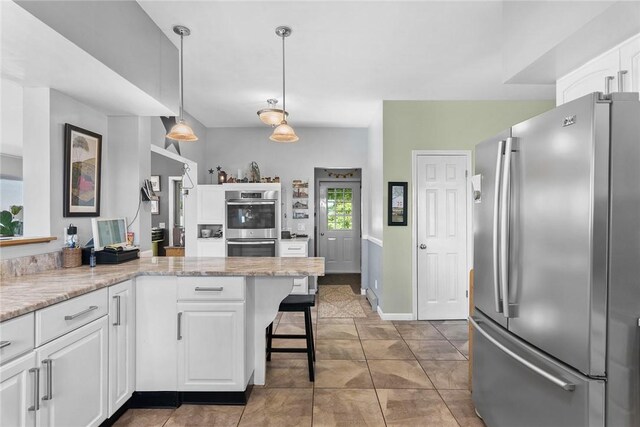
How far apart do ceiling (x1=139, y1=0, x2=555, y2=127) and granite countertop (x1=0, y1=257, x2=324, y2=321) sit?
1.78 metres

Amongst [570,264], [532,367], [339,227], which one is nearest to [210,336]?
[532,367]

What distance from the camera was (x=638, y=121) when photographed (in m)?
1.19

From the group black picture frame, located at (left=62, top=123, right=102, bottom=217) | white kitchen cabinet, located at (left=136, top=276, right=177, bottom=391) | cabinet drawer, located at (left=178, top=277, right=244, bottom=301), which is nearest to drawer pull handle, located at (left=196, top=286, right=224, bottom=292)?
cabinet drawer, located at (left=178, top=277, right=244, bottom=301)

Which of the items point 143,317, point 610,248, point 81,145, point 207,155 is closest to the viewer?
point 610,248

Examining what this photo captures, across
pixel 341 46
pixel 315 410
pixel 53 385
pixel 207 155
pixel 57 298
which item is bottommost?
pixel 315 410

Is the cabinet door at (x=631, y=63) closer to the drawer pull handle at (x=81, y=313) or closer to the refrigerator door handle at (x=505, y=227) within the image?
the refrigerator door handle at (x=505, y=227)

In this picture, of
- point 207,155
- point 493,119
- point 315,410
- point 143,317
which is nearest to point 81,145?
point 143,317

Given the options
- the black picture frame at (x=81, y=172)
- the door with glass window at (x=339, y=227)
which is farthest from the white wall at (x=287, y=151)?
the black picture frame at (x=81, y=172)

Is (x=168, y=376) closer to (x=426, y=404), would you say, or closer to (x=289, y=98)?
(x=426, y=404)

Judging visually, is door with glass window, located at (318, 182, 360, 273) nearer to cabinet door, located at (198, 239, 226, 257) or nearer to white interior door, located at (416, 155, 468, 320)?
cabinet door, located at (198, 239, 226, 257)

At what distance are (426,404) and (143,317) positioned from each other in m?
1.96

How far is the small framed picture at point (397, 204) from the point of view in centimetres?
407

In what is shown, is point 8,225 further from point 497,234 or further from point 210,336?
point 497,234

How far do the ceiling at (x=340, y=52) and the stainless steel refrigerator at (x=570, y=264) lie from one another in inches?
54.7
